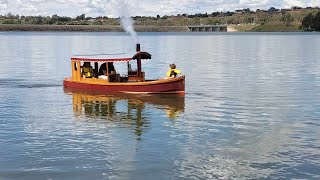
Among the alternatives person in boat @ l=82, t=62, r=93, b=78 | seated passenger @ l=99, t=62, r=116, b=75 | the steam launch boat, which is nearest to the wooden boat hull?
the steam launch boat

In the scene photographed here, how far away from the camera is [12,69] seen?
220ft

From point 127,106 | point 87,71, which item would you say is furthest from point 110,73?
point 127,106

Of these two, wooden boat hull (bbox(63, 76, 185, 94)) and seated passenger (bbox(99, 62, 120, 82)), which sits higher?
seated passenger (bbox(99, 62, 120, 82))

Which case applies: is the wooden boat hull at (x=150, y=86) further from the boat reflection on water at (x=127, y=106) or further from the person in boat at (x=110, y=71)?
the person in boat at (x=110, y=71)

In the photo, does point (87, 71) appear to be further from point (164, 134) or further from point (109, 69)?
→ point (164, 134)

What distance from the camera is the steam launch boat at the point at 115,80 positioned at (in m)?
39.6

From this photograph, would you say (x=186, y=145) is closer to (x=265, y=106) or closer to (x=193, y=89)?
(x=265, y=106)

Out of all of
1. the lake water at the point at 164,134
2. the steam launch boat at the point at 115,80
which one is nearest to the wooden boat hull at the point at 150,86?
the steam launch boat at the point at 115,80

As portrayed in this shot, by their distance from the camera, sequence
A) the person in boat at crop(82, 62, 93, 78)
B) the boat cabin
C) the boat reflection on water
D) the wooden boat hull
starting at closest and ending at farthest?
1. the boat reflection on water
2. the wooden boat hull
3. the boat cabin
4. the person in boat at crop(82, 62, 93, 78)

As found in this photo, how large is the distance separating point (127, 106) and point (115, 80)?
7.10 meters

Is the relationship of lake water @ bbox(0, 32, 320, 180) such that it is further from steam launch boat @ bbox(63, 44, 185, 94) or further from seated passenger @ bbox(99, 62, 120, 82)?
seated passenger @ bbox(99, 62, 120, 82)

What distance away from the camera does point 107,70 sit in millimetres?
42219

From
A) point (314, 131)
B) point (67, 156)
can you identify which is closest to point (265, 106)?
point (314, 131)

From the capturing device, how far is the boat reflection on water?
1201 inches
